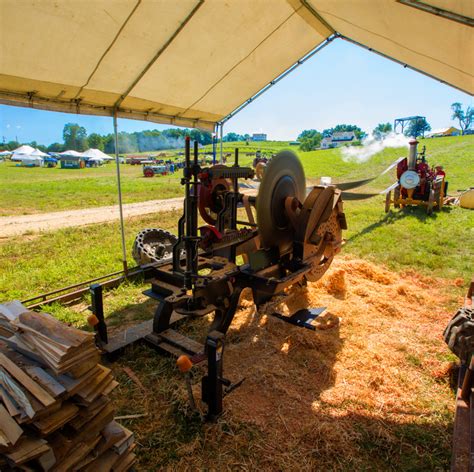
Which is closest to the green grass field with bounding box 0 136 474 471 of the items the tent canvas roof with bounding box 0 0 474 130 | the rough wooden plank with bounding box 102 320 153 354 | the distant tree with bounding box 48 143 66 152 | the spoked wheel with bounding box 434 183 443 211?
the rough wooden plank with bounding box 102 320 153 354

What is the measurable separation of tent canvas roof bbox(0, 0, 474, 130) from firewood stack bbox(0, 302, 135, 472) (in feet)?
9.40

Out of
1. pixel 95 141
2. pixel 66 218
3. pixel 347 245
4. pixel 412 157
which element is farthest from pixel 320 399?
pixel 95 141

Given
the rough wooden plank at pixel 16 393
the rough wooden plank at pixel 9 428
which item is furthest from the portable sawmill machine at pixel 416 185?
the rough wooden plank at pixel 9 428

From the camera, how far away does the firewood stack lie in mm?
1845

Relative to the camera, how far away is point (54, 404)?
6.41ft

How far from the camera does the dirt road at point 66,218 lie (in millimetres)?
10523

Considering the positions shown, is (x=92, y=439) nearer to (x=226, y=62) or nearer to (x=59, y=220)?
(x=226, y=62)

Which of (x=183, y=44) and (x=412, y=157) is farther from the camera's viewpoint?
(x=412, y=157)

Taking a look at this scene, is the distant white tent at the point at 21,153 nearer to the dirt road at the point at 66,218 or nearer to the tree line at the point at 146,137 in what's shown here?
the tree line at the point at 146,137

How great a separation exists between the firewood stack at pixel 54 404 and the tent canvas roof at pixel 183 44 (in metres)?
2.87

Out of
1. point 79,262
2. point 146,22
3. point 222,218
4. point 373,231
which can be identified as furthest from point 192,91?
point 373,231

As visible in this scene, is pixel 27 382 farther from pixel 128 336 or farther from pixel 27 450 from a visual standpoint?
pixel 128 336

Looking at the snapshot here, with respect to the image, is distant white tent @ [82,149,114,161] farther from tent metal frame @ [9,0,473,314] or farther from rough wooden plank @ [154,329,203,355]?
rough wooden plank @ [154,329,203,355]

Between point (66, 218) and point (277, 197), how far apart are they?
10.4m
